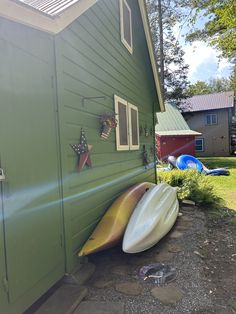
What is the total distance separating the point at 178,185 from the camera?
8.50 meters

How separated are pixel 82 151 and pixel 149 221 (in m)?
1.41

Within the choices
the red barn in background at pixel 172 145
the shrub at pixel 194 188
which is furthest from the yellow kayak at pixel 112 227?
the red barn in background at pixel 172 145

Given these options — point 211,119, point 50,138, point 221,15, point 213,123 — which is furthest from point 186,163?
point 211,119

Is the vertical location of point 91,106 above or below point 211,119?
below

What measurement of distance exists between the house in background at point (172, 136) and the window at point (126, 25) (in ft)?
45.3

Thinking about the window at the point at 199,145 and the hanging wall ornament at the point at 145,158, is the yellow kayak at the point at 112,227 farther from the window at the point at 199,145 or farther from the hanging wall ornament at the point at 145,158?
the window at the point at 199,145

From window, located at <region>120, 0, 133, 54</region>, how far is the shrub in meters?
3.83

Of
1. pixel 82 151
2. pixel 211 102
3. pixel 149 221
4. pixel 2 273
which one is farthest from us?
pixel 211 102

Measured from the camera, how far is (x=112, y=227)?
3.93m

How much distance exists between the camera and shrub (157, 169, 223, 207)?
298 inches

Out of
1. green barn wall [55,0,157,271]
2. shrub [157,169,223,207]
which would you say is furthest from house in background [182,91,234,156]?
green barn wall [55,0,157,271]

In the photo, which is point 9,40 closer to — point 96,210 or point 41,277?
point 41,277

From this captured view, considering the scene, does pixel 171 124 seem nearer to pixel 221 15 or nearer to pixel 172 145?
pixel 172 145

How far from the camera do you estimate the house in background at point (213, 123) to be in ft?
96.0
